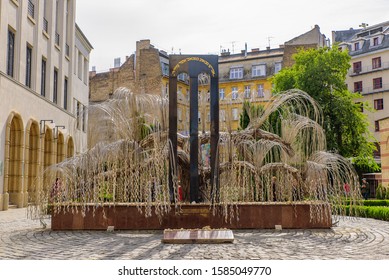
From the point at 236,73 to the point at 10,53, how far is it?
40750 millimetres

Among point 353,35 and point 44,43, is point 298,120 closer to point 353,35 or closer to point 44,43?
point 44,43

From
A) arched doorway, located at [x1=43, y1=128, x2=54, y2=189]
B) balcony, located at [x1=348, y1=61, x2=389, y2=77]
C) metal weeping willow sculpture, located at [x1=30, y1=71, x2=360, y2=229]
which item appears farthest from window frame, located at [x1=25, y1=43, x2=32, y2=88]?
balcony, located at [x1=348, y1=61, x2=389, y2=77]

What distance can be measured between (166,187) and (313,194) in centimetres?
412

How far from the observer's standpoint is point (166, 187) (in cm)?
1235

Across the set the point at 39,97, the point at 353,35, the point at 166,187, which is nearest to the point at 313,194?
the point at 166,187

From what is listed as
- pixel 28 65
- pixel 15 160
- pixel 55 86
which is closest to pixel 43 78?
pixel 28 65

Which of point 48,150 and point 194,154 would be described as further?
point 48,150

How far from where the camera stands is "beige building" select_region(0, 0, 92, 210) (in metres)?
21.3

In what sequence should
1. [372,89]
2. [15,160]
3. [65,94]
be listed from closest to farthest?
1. [15,160]
2. [65,94]
3. [372,89]

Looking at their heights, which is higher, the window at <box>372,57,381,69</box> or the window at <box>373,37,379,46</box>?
the window at <box>373,37,379,46</box>

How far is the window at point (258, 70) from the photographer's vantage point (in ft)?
190

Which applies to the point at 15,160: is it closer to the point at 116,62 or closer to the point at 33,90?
the point at 33,90

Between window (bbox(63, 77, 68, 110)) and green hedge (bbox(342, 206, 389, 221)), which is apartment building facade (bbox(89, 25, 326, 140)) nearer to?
window (bbox(63, 77, 68, 110))

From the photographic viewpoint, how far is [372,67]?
2156 inches
